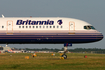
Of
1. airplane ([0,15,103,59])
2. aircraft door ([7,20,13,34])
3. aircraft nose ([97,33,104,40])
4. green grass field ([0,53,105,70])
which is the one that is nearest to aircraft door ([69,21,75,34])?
airplane ([0,15,103,59])

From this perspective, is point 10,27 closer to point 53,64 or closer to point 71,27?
point 71,27

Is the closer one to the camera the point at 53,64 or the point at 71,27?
the point at 53,64

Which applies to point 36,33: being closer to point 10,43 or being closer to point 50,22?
point 50,22

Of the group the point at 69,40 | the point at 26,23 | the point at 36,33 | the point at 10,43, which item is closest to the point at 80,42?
the point at 69,40

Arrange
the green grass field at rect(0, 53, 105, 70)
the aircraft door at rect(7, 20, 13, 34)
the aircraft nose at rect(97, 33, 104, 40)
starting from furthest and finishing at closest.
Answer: the aircraft door at rect(7, 20, 13, 34)
the aircraft nose at rect(97, 33, 104, 40)
the green grass field at rect(0, 53, 105, 70)

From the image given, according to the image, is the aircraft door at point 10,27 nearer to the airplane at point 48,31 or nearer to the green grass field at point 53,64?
the airplane at point 48,31

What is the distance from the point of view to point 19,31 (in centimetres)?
4259

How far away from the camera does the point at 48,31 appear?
4206cm

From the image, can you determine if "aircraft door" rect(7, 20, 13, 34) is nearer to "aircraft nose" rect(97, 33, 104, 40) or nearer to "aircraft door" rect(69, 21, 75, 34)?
"aircraft door" rect(69, 21, 75, 34)

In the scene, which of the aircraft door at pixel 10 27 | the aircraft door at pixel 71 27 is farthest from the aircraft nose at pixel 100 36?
the aircraft door at pixel 10 27

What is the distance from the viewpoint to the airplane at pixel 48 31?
41828mm

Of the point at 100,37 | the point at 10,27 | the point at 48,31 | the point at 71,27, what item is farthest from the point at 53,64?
the point at 10,27

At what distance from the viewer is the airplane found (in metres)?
41.8

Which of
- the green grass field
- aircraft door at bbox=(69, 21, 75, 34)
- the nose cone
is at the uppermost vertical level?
aircraft door at bbox=(69, 21, 75, 34)
